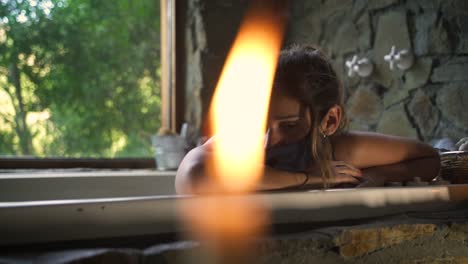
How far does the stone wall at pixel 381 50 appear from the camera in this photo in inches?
67.7

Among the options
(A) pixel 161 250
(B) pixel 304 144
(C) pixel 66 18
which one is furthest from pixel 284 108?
(C) pixel 66 18

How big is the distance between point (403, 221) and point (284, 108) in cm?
31

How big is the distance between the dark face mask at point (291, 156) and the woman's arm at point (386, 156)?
5.3 inches

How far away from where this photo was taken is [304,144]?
2.85 ft

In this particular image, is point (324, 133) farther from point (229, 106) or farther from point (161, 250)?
point (229, 106)

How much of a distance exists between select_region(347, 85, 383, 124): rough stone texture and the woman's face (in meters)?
1.30

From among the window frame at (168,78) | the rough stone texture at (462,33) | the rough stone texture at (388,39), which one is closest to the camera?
the rough stone texture at (462,33)

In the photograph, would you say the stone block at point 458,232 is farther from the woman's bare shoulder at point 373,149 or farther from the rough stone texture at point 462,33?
the rough stone texture at point 462,33

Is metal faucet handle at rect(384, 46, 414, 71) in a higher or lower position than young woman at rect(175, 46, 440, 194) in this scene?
higher

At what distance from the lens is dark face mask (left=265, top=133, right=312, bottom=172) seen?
85cm

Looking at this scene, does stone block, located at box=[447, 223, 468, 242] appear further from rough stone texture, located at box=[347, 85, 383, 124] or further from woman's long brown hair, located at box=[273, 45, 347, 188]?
rough stone texture, located at box=[347, 85, 383, 124]

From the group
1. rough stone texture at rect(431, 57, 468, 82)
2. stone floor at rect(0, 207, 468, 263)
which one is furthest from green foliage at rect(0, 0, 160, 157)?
stone floor at rect(0, 207, 468, 263)

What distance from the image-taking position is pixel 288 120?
876 millimetres

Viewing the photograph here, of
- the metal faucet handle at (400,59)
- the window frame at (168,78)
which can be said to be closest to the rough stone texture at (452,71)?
the metal faucet handle at (400,59)
